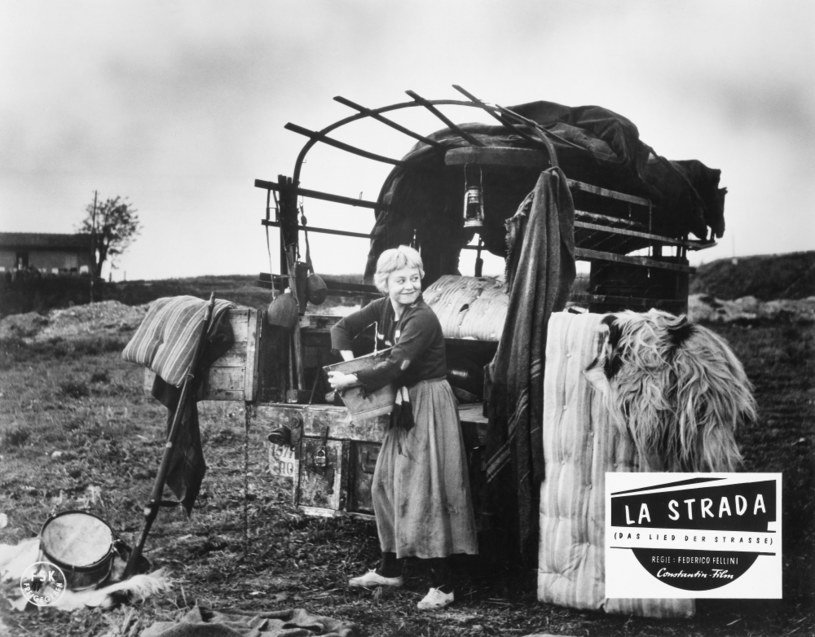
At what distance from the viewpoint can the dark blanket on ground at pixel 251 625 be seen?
3105mm

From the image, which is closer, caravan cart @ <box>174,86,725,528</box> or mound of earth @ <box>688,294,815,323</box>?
caravan cart @ <box>174,86,725,528</box>

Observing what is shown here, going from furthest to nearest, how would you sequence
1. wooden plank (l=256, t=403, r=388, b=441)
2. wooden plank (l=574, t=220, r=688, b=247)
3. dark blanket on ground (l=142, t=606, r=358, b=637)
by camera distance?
wooden plank (l=574, t=220, r=688, b=247), wooden plank (l=256, t=403, r=388, b=441), dark blanket on ground (l=142, t=606, r=358, b=637)

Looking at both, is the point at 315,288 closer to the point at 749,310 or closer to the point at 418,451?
the point at 418,451

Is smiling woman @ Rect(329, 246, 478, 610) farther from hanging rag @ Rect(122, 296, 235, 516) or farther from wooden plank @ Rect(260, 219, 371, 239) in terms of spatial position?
wooden plank @ Rect(260, 219, 371, 239)

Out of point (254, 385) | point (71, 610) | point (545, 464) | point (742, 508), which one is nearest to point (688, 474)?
point (742, 508)

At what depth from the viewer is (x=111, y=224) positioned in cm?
466

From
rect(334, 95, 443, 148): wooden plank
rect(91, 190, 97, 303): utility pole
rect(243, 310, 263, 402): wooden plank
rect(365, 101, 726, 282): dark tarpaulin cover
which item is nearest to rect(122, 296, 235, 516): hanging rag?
rect(243, 310, 263, 402): wooden plank

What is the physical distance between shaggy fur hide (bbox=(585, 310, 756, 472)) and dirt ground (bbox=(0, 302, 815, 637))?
32.4 inches

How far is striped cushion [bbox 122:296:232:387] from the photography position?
4262 millimetres

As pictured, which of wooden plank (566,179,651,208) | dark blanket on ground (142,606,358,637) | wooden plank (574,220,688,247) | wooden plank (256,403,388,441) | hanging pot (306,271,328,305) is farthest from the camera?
hanging pot (306,271,328,305)

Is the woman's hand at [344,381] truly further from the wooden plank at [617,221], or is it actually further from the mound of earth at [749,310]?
the mound of earth at [749,310]

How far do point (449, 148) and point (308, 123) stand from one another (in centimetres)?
105

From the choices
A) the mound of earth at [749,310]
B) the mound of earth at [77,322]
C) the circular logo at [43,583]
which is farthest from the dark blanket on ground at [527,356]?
the mound of earth at [749,310]

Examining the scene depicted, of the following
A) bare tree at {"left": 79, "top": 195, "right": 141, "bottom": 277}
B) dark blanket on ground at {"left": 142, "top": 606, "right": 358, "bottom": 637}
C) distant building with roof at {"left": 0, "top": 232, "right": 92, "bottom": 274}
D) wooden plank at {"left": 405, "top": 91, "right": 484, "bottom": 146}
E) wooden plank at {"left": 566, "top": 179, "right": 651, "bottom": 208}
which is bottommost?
dark blanket on ground at {"left": 142, "top": 606, "right": 358, "bottom": 637}
